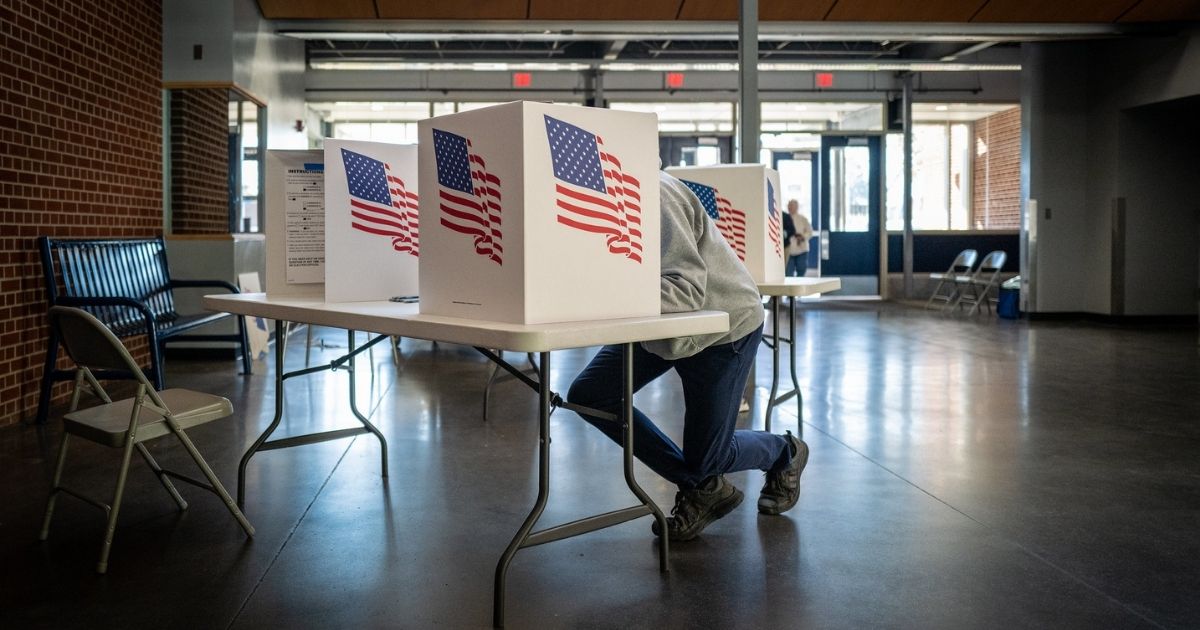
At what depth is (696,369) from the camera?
263 centimetres

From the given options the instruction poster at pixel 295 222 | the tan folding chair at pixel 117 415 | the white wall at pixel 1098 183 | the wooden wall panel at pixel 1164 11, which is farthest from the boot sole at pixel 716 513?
the white wall at pixel 1098 183

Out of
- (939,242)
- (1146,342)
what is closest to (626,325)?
(1146,342)

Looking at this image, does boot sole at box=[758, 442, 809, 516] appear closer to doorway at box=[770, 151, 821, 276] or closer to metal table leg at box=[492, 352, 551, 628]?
metal table leg at box=[492, 352, 551, 628]

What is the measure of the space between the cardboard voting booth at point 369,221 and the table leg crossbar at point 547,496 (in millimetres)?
622

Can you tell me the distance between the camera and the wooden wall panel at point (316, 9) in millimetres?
7779

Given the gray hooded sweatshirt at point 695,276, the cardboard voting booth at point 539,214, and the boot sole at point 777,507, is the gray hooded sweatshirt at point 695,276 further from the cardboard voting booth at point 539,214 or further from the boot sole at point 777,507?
the boot sole at point 777,507

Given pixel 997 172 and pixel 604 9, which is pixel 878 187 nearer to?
pixel 997 172

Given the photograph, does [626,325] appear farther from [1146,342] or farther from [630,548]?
[1146,342]

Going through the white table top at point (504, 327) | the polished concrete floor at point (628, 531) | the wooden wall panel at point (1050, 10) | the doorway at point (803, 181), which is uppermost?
the wooden wall panel at point (1050, 10)

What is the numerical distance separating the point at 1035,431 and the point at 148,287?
213 inches

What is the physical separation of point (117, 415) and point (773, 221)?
2.97 meters

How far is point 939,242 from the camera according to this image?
48.5 ft

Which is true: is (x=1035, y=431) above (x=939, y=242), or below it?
below

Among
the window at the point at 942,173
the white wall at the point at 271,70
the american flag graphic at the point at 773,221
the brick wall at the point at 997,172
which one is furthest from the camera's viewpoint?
the window at the point at 942,173
